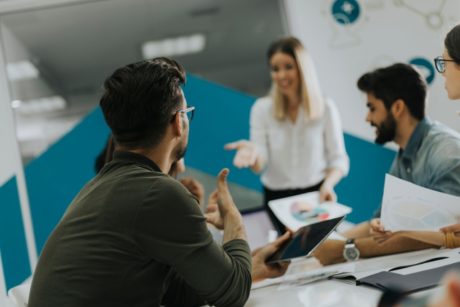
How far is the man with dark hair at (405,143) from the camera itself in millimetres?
1874

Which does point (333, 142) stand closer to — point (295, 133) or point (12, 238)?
point (295, 133)

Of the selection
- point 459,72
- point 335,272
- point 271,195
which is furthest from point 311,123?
point 335,272

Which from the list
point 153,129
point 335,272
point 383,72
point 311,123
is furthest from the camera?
point 311,123

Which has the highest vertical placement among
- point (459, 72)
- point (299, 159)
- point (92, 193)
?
point (459, 72)

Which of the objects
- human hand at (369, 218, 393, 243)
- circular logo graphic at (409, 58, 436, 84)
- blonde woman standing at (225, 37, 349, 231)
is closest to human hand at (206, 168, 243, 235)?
human hand at (369, 218, 393, 243)

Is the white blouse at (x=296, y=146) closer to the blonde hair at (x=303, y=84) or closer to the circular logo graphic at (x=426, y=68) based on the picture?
the blonde hair at (x=303, y=84)

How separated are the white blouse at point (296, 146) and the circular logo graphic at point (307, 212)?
0.75 m

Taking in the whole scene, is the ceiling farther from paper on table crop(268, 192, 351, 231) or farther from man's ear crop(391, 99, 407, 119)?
man's ear crop(391, 99, 407, 119)

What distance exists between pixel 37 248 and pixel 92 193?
2.64 m

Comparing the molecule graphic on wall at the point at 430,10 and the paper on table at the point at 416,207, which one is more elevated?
the molecule graphic on wall at the point at 430,10

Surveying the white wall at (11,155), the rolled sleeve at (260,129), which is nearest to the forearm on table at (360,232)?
the rolled sleeve at (260,129)

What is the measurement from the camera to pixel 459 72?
6.03 feet

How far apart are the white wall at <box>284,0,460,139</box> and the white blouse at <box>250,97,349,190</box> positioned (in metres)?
0.51

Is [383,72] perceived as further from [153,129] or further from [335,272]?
[153,129]
